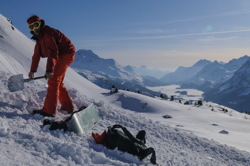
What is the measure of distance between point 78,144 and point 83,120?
818mm

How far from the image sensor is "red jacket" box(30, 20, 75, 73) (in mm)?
3367

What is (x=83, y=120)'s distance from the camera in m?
3.45

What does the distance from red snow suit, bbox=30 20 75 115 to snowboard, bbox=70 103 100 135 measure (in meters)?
0.69

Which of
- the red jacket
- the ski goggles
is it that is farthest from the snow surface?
the ski goggles

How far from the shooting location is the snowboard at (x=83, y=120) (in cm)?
309

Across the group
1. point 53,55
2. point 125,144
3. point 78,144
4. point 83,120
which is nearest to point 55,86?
point 53,55

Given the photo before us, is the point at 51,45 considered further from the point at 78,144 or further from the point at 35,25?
the point at 78,144

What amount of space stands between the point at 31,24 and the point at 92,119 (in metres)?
2.33

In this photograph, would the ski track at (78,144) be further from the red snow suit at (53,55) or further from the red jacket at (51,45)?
the red jacket at (51,45)

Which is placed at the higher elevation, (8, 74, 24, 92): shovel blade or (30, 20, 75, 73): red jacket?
(30, 20, 75, 73): red jacket

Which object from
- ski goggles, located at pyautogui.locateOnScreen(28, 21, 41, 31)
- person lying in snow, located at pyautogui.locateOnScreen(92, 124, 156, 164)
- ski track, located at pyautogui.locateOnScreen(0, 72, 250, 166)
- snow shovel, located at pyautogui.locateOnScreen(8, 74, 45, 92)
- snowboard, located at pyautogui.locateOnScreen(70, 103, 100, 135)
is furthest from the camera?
snow shovel, located at pyautogui.locateOnScreen(8, 74, 45, 92)

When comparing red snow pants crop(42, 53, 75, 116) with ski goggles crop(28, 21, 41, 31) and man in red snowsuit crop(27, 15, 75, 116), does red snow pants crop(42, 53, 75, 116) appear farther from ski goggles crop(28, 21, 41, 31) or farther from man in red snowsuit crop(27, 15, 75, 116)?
ski goggles crop(28, 21, 41, 31)

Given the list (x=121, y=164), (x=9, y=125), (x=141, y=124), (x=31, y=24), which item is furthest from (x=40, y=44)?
(x=141, y=124)

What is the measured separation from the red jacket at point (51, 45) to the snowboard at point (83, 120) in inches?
41.2
